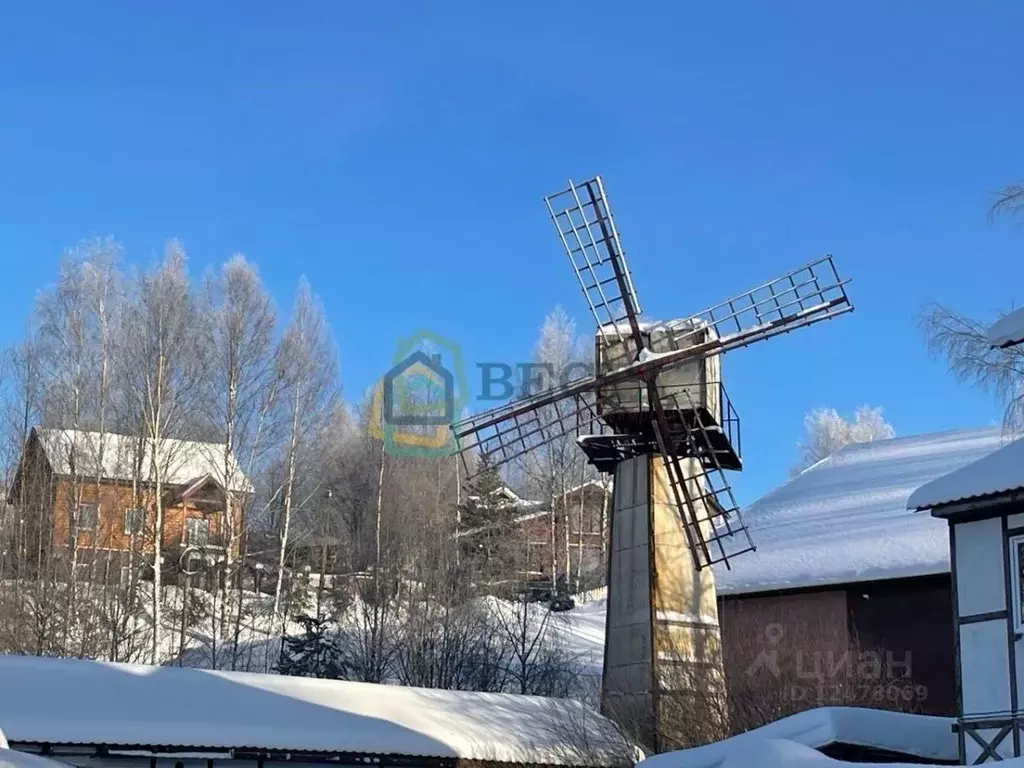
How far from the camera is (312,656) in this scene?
32219 millimetres

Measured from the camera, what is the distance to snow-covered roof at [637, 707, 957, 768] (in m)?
14.3

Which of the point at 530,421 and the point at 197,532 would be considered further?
the point at 197,532

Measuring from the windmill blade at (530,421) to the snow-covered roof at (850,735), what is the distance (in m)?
9.08

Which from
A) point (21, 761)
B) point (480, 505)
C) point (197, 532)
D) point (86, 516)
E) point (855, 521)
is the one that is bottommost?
point (21, 761)

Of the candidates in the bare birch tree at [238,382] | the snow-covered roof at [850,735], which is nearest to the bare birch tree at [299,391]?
the bare birch tree at [238,382]

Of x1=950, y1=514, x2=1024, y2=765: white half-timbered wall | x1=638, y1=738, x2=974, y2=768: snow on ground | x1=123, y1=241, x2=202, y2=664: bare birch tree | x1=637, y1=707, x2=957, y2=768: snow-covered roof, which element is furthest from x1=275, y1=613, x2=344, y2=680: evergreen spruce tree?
x1=638, y1=738, x2=974, y2=768: snow on ground

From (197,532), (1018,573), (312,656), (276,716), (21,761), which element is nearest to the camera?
(21,761)

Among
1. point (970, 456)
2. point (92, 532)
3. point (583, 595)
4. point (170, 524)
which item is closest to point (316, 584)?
point (170, 524)

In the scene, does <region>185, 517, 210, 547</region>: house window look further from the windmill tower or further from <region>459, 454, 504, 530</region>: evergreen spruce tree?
the windmill tower

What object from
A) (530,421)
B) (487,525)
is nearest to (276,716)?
(530,421)

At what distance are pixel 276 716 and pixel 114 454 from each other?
1826 centimetres

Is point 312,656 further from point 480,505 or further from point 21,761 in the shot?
point 21,761

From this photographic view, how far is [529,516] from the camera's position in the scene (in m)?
50.1

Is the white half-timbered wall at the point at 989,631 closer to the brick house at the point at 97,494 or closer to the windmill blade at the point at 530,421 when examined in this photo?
the windmill blade at the point at 530,421
